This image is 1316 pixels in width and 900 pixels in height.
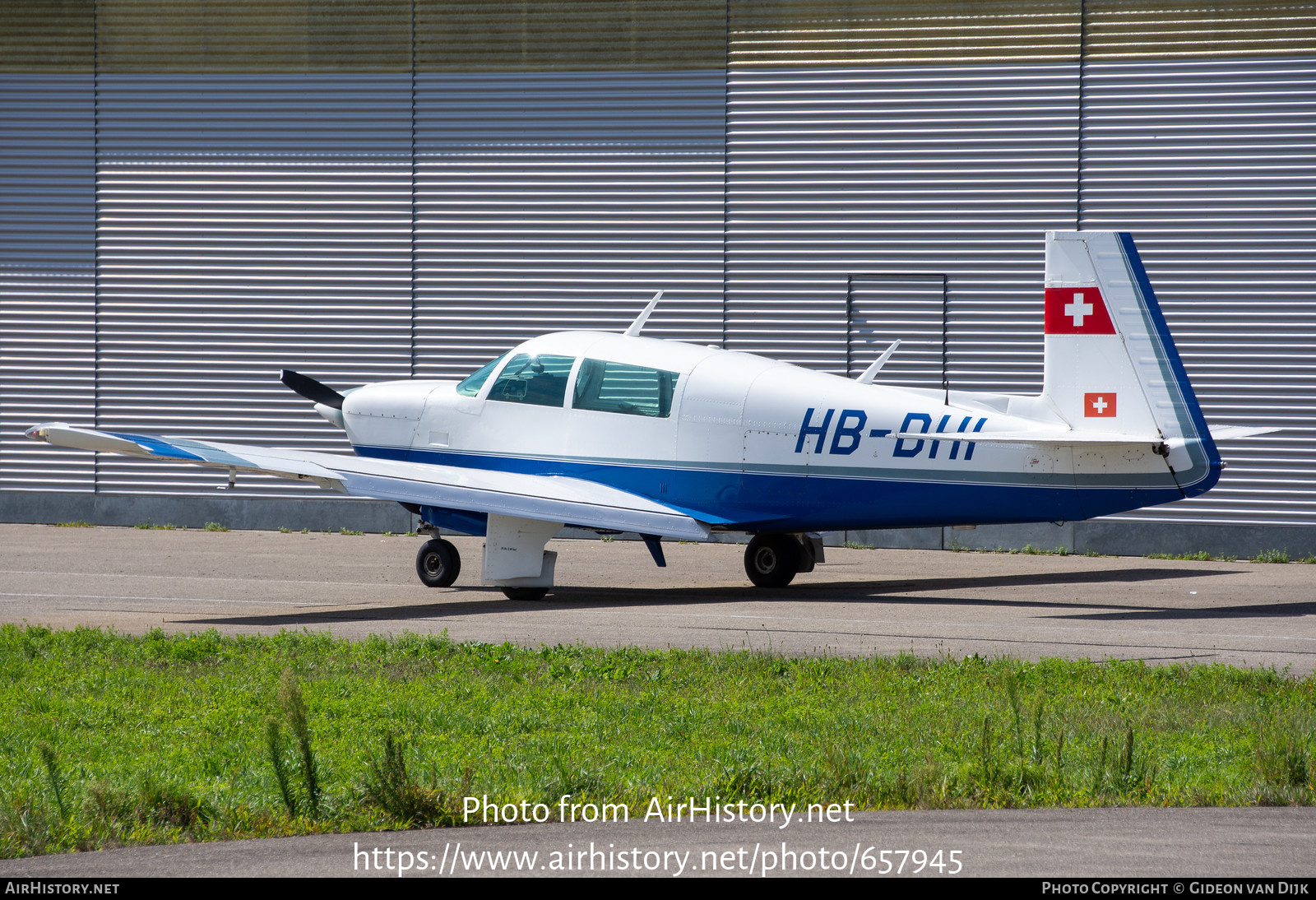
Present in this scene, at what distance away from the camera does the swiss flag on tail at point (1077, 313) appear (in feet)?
41.6

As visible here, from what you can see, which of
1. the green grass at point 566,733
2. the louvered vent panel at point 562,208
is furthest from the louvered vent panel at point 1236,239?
the green grass at point 566,733

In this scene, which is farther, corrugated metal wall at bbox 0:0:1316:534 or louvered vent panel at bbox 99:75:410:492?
louvered vent panel at bbox 99:75:410:492

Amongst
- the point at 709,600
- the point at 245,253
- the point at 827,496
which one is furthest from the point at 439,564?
the point at 245,253

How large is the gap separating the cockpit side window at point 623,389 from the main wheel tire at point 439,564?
2.09m

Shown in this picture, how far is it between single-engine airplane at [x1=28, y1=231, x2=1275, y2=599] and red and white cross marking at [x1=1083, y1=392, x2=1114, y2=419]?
19mm

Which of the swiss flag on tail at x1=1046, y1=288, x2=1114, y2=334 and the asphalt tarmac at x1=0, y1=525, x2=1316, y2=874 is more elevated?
the swiss flag on tail at x1=1046, y1=288, x2=1114, y2=334

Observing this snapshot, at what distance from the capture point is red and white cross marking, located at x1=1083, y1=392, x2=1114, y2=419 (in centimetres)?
1267

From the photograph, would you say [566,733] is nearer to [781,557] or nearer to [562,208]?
[781,557]

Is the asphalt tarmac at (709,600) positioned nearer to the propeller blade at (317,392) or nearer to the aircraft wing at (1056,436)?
the aircraft wing at (1056,436)

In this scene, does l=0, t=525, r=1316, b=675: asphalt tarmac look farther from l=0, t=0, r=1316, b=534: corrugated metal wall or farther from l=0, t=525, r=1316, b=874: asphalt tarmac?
l=0, t=0, r=1316, b=534: corrugated metal wall

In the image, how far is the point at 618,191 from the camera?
22.3 metres

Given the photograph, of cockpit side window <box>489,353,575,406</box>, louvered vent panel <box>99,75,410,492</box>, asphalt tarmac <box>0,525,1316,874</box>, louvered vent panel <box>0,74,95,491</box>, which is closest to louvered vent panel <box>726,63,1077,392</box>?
asphalt tarmac <box>0,525,1316,874</box>

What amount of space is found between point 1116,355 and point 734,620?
163 inches

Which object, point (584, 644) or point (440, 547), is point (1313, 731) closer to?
point (584, 644)
